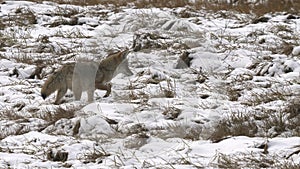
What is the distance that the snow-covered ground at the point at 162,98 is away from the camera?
4875 millimetres

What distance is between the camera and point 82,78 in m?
7.29

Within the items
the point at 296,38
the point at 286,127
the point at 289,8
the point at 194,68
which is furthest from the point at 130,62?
the point at 289,8

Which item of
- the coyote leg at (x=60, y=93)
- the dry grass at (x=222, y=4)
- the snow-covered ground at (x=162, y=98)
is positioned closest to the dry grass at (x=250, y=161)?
the snow-covered ground at (x=162, y=98)

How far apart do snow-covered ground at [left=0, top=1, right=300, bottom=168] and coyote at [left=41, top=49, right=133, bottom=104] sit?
0.50ft

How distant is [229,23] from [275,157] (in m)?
7.80

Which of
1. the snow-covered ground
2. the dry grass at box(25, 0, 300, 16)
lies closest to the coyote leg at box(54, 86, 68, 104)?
the snow-covered ground

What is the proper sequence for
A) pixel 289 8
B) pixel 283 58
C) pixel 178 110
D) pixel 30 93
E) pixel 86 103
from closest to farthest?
pixel 178 110 < pixel 86 103 < pixel 30 93 < pixel 283 58 < pixel 289 8

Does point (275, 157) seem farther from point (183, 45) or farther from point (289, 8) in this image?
point (289, 8)

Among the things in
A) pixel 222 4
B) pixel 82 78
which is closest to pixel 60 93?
pixel 82 78

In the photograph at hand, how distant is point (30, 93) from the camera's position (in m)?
7.72

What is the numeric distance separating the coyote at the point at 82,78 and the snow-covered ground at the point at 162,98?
0.50ft

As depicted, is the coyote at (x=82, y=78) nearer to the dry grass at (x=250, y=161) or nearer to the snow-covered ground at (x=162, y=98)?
the snow-covered ground at (x=162, y=98)

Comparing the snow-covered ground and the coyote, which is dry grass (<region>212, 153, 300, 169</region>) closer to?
the snow-covered ground

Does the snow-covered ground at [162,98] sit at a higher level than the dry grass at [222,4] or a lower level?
lower
